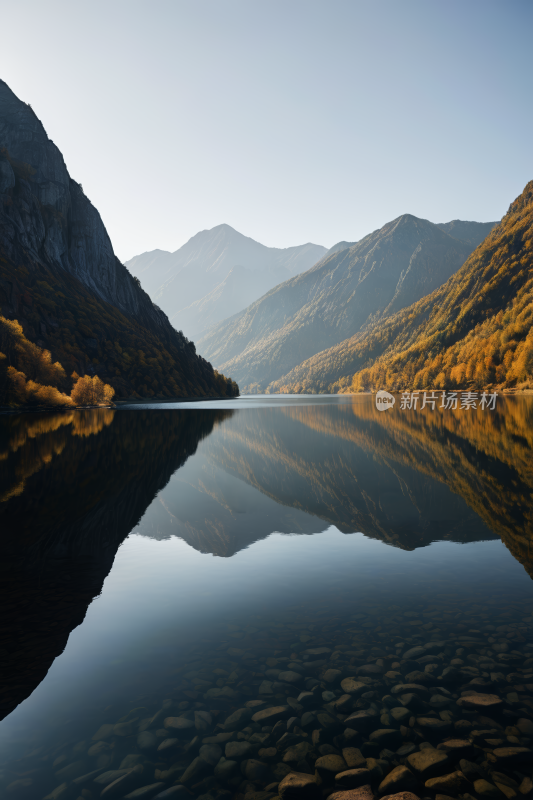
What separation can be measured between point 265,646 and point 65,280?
17401 cm

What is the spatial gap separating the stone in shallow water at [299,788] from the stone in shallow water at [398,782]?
724mm

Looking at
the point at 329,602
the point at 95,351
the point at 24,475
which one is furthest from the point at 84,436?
the point at 95,351

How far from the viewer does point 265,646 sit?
305 inches

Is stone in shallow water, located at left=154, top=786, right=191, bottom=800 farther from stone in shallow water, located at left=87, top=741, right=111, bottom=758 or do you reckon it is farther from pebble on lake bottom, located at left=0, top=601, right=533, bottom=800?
stone in shallow water, located at left=87, top=741, right=111, bottom=758

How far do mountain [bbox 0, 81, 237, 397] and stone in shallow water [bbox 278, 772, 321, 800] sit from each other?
130 m

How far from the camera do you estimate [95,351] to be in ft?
466

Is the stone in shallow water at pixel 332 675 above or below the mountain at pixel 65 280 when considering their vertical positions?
below

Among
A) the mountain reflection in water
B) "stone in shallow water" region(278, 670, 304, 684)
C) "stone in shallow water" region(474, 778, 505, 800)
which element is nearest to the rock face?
the mountain reflection in water

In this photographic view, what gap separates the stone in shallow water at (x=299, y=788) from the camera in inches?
185

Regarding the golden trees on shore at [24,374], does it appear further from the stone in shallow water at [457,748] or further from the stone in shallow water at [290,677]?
the stone in shallow water at [457,748]

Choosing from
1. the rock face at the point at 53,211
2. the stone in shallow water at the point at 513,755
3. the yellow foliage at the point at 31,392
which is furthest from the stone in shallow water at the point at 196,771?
the rock face at the point at 53,211

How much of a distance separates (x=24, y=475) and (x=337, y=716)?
835 inches

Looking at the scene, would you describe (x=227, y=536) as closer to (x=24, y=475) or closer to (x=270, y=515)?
(x=270, y=515)

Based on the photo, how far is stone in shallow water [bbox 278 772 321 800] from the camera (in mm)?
4695
